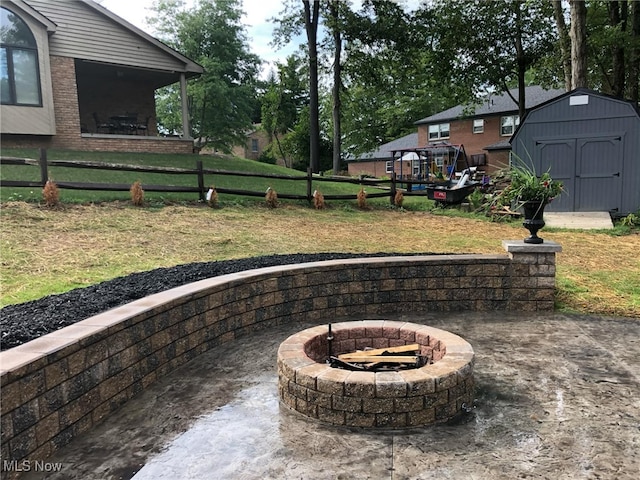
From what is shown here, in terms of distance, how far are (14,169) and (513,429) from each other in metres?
12.1

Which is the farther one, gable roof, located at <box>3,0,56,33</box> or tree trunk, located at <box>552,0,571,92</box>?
tree trunk, located at <box>552,0,571,92</box>

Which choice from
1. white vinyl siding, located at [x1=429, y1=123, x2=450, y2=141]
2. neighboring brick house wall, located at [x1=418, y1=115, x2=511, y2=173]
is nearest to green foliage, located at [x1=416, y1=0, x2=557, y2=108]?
neighboring brick house wall, located at [x1=418, y1=115, x2=511, y2=173]

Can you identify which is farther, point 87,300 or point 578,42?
point 578,42

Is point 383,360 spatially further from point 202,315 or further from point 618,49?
point 618,49

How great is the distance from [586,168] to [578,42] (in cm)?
349

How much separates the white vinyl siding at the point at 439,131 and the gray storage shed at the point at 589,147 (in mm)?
21908

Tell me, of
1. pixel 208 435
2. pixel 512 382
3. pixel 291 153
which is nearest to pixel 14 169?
pixel 208 435

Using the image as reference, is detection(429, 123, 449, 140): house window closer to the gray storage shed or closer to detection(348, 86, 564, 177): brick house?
detection(348, 86, 564, 177): brick house

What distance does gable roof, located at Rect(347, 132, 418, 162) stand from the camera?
39.5m

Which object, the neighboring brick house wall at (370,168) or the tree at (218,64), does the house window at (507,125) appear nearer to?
the neighboring brick house wall at (370,168)

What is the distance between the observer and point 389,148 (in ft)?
135

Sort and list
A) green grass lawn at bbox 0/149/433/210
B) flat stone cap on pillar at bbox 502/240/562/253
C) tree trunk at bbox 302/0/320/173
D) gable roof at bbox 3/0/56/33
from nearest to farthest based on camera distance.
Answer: flat stone cap on pillar at bbox 502/240/562/253
green grass lawn at bbox 0/149/433/210
gable roof at bbox 3/0/56/33
tree trunk at bbox 302/0/320/173

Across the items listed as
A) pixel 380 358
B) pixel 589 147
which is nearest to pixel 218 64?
pixel 589 147

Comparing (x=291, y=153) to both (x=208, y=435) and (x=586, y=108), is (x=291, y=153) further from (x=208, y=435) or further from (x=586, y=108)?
(x=208, y=435)
